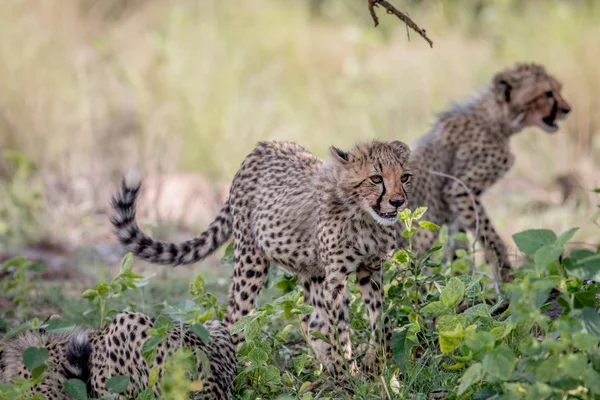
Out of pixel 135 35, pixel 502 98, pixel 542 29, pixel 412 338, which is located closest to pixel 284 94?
pixel 135 35

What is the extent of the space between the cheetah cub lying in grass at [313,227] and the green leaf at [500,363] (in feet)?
2.85

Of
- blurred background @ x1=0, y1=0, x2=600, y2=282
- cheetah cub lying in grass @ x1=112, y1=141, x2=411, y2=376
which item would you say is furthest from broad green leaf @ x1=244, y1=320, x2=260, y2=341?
blurred background @ x1=0, y1=0, x2=600, y2=282

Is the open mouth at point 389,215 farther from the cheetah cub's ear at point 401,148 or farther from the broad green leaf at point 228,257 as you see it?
the broad green leaf at point 228,257

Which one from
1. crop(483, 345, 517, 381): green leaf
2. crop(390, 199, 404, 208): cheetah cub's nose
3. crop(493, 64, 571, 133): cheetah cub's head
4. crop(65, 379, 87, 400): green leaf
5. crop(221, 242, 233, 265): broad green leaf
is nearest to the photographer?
crop(483, 345, 517, 381): green leaf

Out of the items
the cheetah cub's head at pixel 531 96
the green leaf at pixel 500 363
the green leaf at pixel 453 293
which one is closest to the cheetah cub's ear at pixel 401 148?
the green leaf at pixel 453 293

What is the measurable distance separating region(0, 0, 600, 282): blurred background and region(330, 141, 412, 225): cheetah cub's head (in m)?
3.02

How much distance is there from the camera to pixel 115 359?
11.8 feet

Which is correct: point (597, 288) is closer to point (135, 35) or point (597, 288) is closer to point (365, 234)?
point (365, 234)

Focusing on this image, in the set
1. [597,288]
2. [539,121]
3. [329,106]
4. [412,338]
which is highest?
[329,106]

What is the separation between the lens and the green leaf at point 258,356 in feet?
11.7

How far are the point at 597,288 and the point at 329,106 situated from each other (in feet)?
22.1

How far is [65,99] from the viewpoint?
8.78m

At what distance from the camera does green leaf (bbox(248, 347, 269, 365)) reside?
11.7 feet

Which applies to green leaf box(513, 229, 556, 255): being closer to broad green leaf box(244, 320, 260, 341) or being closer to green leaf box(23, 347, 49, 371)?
broad green leaf box(244, 320, 260, 341)
